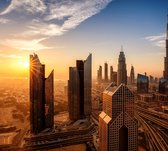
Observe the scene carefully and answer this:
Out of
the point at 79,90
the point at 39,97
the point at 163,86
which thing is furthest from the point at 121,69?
the point at 39,97

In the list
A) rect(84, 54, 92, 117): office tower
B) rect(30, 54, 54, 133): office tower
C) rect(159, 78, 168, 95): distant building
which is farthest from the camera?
rect(159, 78, 168, 95): distant building

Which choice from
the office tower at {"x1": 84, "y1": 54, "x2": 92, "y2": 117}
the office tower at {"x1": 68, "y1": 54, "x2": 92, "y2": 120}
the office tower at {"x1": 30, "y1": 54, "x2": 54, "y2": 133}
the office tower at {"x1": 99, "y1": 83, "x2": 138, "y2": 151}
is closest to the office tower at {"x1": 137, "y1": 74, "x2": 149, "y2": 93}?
the office tower at {"x1": 84, "y1": 54, "x2": 92, "y2": 117}

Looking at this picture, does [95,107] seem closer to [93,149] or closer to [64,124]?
[64,124]

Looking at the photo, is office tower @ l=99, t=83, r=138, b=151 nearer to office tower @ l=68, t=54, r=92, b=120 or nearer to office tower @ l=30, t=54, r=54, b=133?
office tower @ l=30, t=54, r=54, b=133

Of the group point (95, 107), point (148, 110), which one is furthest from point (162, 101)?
point (95, 107)

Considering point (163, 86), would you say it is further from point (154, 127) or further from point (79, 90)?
point (79, 90)

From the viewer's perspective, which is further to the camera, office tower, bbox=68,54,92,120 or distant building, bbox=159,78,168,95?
distant building, bbox=159,78,168,95
